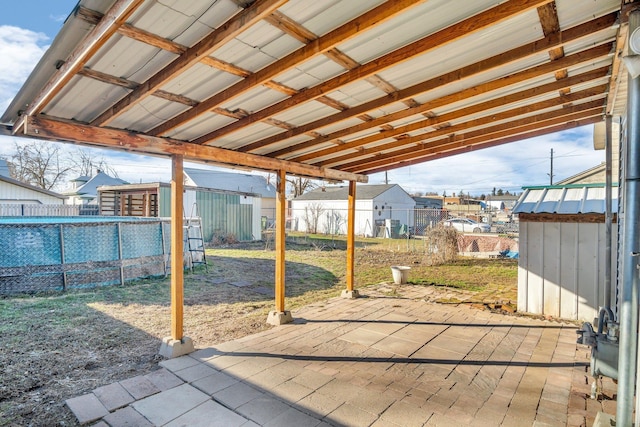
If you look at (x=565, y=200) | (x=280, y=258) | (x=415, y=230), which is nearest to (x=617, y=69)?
(x=565, y=200)

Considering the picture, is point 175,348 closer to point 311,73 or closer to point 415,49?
point 311,73

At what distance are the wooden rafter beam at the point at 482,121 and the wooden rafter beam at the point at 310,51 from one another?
95.3 inches

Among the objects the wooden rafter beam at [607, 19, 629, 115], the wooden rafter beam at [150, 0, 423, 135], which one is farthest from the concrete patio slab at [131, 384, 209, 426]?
the wooden rafter beam at [607, 19, 629, 115]

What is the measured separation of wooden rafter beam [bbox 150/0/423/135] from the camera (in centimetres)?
168

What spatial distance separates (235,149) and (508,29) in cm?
304

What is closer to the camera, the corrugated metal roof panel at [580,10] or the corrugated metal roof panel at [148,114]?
the corrugated metal roof panel at [580,10]

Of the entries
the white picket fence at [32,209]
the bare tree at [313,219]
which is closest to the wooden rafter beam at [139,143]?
the white picket fence at [32,209]

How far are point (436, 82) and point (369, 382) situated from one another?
2.57m

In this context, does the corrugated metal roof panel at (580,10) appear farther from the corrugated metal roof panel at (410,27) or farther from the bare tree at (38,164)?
the bare tree at (38,164)

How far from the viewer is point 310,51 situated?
199 cm

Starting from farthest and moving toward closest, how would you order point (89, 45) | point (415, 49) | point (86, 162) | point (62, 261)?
point (86, 162) → point (62, 261) → point (415, 49) → point (89, 45)

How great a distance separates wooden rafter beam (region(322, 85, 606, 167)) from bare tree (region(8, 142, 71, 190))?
25.1m

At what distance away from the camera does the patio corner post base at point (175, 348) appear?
11.2 ft

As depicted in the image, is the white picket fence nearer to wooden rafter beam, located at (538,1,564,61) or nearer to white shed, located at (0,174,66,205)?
white shed, located at (0,174,66,205)
